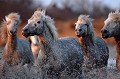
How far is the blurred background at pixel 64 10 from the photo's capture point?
26.6 metres

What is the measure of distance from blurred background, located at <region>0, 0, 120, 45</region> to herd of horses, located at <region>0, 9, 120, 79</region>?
12.5 meters

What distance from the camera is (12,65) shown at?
12078mm

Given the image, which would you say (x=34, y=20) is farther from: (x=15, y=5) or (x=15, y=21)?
(x=15, y=5)

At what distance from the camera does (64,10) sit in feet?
105

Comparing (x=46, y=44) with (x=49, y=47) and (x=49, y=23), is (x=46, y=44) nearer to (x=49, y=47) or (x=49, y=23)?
(x=49, y=47)

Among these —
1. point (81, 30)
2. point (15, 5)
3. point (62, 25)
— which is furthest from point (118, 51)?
point (15, 5)

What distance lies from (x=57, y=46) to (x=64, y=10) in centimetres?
2086

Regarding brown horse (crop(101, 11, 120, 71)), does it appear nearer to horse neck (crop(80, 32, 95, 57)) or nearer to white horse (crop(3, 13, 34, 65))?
horse neck (crop(80, 32, 95, 57))

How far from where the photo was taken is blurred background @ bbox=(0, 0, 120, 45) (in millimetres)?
26553

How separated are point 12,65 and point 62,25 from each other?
47.8 ft

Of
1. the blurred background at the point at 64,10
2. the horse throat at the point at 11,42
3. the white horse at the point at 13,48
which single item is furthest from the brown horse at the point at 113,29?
the blurred background at the point at 64,10

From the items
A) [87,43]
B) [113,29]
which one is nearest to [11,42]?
[87,43]

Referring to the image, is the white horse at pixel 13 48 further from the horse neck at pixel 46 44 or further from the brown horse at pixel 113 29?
the brown horse at pixel 113 29

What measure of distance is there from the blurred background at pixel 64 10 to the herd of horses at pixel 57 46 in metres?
12.5
